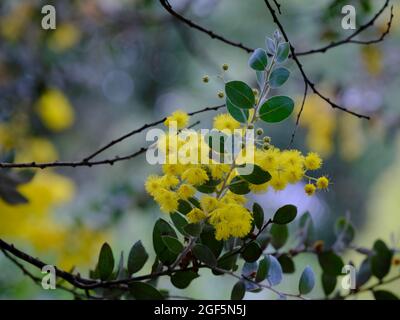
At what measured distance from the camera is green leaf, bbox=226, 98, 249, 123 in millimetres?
694

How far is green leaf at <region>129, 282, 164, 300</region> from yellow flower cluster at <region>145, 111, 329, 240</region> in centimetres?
16

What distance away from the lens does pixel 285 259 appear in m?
0.97

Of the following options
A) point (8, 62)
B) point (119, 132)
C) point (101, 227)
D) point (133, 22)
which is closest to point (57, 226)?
point (101, 227)

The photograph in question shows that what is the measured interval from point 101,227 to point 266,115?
4.31 feet

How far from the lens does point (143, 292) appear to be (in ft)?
2.65

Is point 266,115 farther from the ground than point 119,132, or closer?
closer

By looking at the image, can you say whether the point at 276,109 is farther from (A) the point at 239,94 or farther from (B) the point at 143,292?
(B) the point at 143,292

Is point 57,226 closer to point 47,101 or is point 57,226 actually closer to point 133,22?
point 47,101

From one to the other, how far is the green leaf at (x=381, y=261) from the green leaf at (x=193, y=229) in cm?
38

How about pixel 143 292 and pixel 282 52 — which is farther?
pixel 143 292

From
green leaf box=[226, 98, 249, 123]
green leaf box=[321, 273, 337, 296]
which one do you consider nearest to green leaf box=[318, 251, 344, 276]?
green leaf box=[321, 273, 337, 296]


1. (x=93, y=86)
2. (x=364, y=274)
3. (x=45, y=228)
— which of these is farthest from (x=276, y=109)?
(x=93, y=86)

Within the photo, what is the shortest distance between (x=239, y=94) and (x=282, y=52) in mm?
72

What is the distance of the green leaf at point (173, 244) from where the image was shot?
28.9 inches
